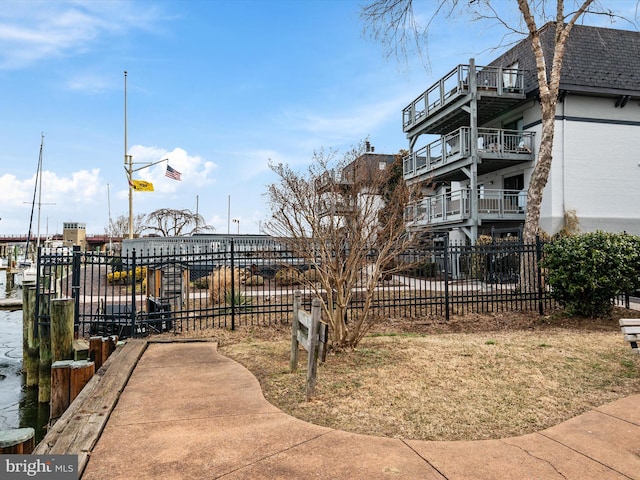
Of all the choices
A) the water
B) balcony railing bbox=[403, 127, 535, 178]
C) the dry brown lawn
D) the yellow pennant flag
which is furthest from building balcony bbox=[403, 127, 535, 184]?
the yellow pennant flag

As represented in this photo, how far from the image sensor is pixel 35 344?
8.66m

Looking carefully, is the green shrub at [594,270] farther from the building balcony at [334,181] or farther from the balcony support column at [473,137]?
the balcony support column at [473,137]

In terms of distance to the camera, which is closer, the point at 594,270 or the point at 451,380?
the point at 451,380

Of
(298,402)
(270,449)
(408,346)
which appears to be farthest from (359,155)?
(270,449)

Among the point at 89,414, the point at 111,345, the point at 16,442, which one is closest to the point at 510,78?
the point at 111,345

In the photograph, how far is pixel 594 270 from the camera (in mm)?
9086

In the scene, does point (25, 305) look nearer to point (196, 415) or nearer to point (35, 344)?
point (35, 344)

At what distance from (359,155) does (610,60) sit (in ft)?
58.6

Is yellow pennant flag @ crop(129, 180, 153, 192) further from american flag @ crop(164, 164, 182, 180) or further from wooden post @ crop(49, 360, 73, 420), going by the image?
wooden post @ crop(49, 360, 73, 420)

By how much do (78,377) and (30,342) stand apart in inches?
170

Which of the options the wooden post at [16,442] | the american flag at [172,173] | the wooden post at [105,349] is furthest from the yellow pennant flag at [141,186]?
the wooden post at [16,442]

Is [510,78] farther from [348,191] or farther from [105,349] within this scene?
[105,349]

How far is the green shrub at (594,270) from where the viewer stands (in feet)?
29.9

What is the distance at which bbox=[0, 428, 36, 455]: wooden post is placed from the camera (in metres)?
3.20
